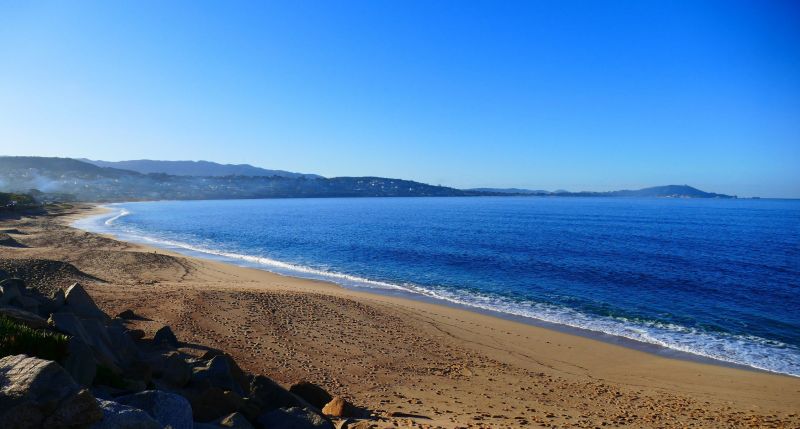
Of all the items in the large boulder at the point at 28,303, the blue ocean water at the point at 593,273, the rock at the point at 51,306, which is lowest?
the blue ocean water at the point at 593,273

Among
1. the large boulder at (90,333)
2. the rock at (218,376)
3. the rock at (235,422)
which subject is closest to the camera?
the rock at (235,422)

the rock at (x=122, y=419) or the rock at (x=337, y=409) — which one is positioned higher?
the rock at (x=122, y=419)

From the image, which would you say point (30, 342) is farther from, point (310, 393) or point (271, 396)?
point (310, 393)

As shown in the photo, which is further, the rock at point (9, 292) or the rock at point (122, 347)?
the rock at point (9, 292)

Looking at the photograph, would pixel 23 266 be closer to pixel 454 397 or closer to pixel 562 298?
pixel 454 397

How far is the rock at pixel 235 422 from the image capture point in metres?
6.91

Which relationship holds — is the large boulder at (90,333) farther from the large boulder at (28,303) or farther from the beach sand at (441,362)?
the beach sand at (441,362)

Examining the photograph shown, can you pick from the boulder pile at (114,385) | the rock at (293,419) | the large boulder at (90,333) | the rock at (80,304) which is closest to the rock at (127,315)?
the boulder pile at (114,385)

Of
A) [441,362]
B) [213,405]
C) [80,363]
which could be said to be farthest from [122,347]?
[441,362]

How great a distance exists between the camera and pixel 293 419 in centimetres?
773

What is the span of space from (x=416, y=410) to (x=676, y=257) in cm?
3866

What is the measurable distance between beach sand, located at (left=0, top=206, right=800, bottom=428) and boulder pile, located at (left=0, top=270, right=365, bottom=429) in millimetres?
2112

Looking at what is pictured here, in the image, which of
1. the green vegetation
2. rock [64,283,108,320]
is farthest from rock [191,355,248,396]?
rock [64,283,108,320]

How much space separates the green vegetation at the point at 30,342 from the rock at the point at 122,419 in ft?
7.95
